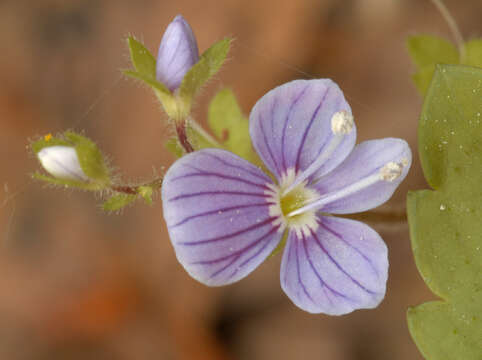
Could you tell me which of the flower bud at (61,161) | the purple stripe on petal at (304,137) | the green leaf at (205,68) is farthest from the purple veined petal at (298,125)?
the flower bud at (61,161)

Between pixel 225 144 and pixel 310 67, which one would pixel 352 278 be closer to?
pixel 225 144

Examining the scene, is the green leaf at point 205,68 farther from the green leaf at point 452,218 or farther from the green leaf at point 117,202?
the green leaf at point 452,218

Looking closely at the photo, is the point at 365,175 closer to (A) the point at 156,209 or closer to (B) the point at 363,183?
(B) the point at 363,183

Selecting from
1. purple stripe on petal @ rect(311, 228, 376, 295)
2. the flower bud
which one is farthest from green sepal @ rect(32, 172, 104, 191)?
purple stripe on petal @ rect(311, 228, 376, 295)

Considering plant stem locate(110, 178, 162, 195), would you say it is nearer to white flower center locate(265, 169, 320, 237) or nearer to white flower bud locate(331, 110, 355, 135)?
white flower center locate(265, 169, 320, 237)

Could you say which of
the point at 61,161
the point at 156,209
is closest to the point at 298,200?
the point at 61,161
